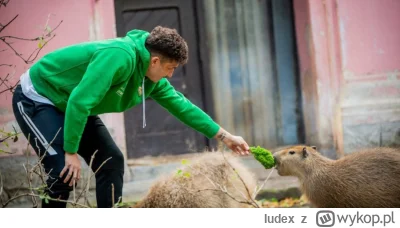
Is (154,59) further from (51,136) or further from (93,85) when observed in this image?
(51,136)

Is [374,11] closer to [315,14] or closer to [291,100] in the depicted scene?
[315,14]

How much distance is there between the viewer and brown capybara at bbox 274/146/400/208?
3.10 m

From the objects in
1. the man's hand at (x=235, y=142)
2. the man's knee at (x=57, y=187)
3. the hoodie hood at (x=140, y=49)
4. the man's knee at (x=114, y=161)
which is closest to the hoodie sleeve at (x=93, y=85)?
the hoodie hood at (x=140, y=49)

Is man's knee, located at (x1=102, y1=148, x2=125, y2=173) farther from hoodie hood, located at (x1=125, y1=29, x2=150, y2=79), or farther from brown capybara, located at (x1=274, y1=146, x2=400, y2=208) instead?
brown capybara, located at (x1=274, y1=146, x2=400, y2=208)

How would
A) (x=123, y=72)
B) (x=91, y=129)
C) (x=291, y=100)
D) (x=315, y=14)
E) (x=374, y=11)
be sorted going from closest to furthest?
(x=123, y=72)
(x=91, y=129)
(x=374, y=11)
(x=315, y=14)
(x=291, y=100)

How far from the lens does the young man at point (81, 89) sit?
8.63ft

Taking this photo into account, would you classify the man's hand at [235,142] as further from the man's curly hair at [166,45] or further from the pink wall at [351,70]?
the pink wall at [351,70]

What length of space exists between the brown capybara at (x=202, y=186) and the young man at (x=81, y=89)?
1.26 ft

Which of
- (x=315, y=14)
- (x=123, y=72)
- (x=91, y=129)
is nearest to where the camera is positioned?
(x=123, y=72)

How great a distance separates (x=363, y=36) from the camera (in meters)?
3.34

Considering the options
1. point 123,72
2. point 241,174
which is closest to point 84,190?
point 123,72

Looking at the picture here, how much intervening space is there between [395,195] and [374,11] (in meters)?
0.84
